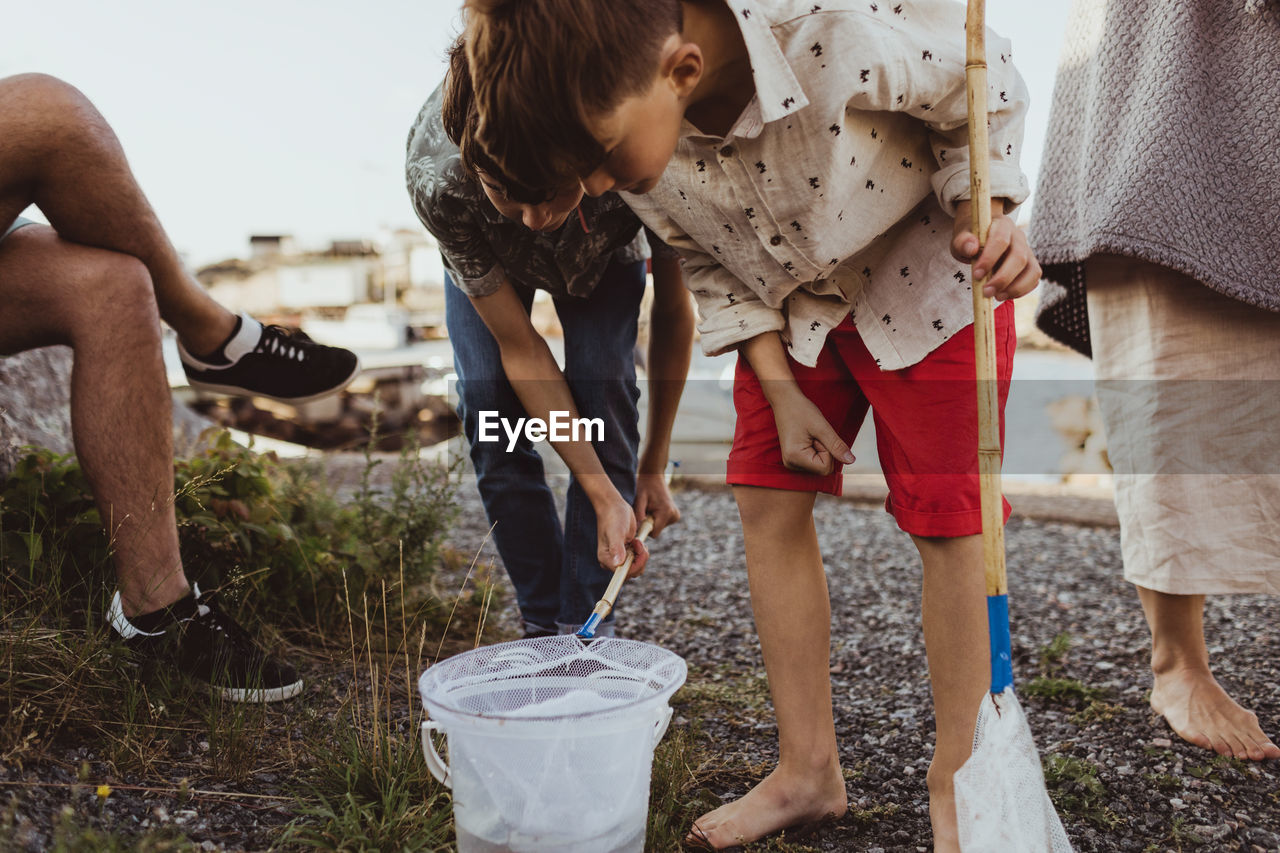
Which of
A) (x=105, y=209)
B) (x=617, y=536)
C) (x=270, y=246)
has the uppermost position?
(x=270, y=246)

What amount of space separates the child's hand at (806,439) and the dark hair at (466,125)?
52 centimetres

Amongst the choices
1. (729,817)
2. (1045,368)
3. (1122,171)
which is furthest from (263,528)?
(1045,368)

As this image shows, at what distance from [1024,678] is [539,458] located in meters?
1.23

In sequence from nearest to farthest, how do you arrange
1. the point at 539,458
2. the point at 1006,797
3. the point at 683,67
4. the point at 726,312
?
1. the point at 1006,797
2. the point at 683,67
3. the point at 726,312
4. the point at 539,458

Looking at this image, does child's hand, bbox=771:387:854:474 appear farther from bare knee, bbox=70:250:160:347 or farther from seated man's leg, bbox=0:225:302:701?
bare knee, bbox=70:250:160:347

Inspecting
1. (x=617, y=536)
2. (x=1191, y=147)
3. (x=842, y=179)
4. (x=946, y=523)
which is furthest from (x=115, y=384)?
(x=1191, y=147)

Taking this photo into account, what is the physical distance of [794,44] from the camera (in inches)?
53.2

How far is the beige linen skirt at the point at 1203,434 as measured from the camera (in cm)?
177

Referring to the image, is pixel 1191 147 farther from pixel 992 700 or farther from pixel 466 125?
pixel 466 125

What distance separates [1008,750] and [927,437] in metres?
0.47

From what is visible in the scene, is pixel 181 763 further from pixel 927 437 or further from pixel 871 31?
pixel 871 31

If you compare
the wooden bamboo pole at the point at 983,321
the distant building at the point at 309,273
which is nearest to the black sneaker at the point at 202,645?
the wooden bamboo pole at the point at 983,321

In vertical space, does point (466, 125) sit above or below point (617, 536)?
above

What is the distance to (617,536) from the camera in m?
1.70
